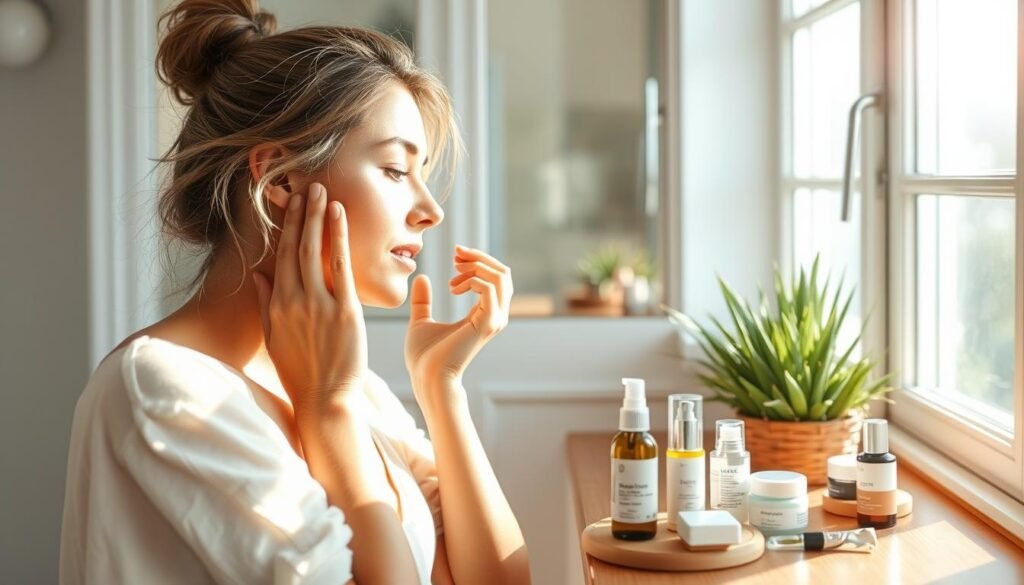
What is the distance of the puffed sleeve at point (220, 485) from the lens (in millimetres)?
1292

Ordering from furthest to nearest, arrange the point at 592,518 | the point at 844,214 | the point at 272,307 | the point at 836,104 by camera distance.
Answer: the point at 836,104 < the point at 844,214 < the point at 592,518 < the point at 272,307

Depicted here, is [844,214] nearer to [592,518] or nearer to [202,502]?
[592,518]

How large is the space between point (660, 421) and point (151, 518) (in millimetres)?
1475

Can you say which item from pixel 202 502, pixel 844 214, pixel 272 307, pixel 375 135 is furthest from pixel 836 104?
pixel 202 502

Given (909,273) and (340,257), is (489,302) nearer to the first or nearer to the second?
(340,257)

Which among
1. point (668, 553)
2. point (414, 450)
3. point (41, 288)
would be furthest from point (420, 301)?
point (41, 288)

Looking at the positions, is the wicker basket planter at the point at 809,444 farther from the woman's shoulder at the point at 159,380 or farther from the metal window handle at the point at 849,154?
the woman's shoulder at the point at 159,380

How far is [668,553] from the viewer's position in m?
1.50

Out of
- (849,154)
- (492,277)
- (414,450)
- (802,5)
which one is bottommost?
(414,450)

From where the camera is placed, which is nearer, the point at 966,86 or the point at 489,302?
the point at 489,302

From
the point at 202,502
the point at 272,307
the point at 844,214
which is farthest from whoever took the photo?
the point at 844,214

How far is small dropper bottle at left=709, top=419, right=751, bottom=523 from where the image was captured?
169 centimetres

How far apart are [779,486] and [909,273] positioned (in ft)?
2.29

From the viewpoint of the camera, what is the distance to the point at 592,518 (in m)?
1.83
